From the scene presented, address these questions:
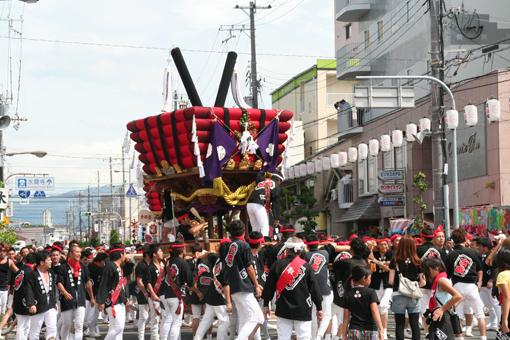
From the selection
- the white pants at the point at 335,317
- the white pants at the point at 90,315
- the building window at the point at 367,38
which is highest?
the building window at the point at 367,38

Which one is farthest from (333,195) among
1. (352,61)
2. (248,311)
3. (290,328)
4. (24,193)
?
(290,328)

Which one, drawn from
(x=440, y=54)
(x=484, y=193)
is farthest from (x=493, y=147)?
(x=440, y=54)

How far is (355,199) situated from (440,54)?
2271 cm

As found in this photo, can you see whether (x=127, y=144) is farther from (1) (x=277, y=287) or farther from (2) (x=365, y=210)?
(2) (x=365, y=210)

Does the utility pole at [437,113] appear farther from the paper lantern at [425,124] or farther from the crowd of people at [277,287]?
the paper lantern at [425,124]

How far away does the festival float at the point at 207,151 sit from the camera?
19391 mm

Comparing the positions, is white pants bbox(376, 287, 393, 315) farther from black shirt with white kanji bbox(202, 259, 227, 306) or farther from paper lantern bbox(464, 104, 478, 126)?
paper lantern bbox(464, 104, 478, 126)

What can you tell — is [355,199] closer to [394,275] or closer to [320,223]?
[320,223]

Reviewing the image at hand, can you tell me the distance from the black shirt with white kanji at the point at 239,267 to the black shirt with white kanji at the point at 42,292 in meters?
2.77

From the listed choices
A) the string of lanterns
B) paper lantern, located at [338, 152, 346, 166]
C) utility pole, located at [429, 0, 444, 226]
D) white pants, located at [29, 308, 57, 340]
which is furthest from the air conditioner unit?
white pants, located at [29, 308, 57, 340]

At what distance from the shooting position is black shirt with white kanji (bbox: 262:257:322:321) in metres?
11.8

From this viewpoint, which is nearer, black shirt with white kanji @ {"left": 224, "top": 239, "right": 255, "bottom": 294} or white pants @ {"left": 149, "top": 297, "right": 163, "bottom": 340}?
black shirt with white kanji @ {"left": 224, "top": 239, "right": 255, "bottom": 294}

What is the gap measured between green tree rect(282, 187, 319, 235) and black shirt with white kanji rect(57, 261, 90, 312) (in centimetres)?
3114

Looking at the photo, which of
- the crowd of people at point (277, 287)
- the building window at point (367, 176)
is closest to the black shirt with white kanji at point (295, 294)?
the crowd of people at point (277, 287)
